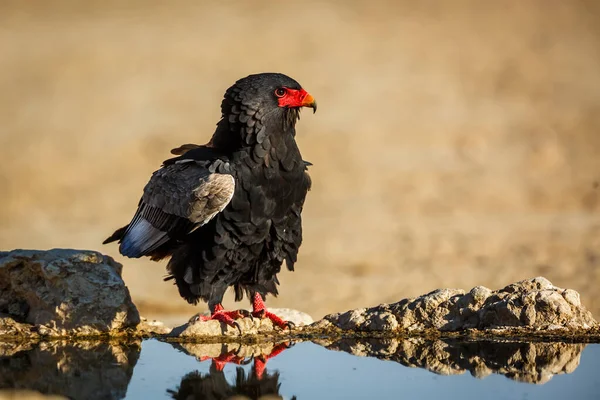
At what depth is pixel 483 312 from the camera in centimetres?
884

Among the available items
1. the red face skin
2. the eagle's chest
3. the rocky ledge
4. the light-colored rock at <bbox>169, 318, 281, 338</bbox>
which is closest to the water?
the light-colored rock at <bbox>169, 318, 281, 338</bbox>

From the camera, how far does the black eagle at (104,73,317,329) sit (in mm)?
9586

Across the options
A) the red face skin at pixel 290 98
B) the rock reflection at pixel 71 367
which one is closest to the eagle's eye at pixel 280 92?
the red face skin at pixel 290 98

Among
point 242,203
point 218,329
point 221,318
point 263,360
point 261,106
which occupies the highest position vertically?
point 261,106

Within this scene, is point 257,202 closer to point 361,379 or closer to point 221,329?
point 221,329

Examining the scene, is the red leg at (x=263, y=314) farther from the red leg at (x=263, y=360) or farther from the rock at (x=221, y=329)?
the red leg at (x=263, y=360)

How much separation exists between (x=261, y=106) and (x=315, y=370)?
2844 millimetres

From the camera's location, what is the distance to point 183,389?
723 centimetres

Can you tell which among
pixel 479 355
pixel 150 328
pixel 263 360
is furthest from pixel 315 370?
pixel 150 328

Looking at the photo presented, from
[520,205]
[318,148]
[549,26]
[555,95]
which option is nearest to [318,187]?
[318,148]

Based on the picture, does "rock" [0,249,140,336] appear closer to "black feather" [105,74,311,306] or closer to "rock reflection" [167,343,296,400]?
"black feather" [105,74,311,306]

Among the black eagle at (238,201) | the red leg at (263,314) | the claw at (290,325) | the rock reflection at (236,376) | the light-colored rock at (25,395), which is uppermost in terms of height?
the black eagle at (238,201)

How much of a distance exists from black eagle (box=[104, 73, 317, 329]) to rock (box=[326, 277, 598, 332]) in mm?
910

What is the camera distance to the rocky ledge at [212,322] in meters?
8.66
